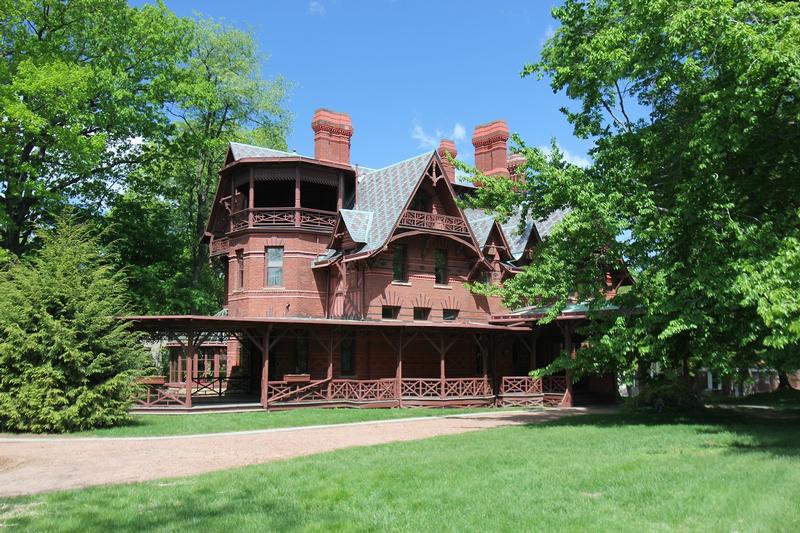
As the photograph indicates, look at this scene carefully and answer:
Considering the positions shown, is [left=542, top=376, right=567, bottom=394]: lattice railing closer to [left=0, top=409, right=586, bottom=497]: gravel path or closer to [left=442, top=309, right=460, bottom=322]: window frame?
[left=442, top=309, right=460, bottom=322]: window frame

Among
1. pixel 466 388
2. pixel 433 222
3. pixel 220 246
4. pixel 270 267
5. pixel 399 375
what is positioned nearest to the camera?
pixel 399 375

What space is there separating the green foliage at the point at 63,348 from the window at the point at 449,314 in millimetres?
14536

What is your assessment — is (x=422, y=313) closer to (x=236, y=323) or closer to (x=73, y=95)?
(x=236, y=323)

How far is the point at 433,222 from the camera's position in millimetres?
28375

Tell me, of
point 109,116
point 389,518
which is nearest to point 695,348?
point 389,518

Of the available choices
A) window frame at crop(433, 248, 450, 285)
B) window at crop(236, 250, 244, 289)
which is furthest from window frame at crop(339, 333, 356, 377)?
window at crop(236, 250, 244, 289)

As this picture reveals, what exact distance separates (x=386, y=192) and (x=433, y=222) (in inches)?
119

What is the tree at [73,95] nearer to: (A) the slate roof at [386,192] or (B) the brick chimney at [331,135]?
(B) the brick chimney at [331,135]

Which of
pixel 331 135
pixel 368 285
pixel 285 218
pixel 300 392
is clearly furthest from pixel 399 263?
pixel 331 135

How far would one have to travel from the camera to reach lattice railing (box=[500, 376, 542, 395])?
2833 centimetres

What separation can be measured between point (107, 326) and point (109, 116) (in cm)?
1384

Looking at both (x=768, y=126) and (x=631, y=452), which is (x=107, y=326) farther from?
(x=768, y=126)

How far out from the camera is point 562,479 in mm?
9484

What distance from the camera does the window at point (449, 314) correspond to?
97.8 feet
